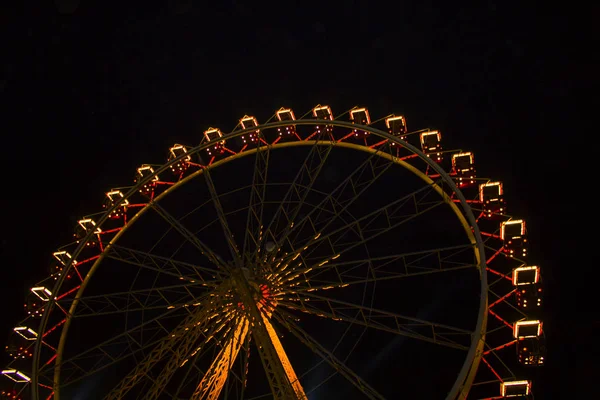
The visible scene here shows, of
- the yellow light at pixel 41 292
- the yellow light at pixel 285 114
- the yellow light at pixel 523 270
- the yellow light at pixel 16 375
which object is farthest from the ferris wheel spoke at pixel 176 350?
the yellow light at pixel 523 270

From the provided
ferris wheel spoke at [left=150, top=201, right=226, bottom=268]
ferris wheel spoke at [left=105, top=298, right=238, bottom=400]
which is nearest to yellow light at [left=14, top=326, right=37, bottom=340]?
ferris wheel spoke at [left=105, top=298, right=238, bottom=400]

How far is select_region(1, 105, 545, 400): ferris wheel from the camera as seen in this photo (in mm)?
12906

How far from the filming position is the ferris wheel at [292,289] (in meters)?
12.9

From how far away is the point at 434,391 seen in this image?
18219 mm

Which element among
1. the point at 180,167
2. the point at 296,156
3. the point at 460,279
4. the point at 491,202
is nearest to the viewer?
the point at 491,202

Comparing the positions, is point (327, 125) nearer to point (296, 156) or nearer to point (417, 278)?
point (296, 156)

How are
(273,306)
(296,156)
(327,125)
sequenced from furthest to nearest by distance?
(296,156) → (327,125) → (273,306)

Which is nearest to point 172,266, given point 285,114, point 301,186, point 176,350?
point 176,350

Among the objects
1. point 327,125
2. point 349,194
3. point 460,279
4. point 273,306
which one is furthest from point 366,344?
point 327,125

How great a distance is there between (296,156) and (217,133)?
3634mm

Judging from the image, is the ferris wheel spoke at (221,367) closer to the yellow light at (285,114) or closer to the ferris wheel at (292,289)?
the ferris wheel at (292,289)

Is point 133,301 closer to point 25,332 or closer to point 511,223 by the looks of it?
point 25,332

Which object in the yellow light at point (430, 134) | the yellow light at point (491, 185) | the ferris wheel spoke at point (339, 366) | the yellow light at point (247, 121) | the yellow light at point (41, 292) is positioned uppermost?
the yellow light at point (247, 121)

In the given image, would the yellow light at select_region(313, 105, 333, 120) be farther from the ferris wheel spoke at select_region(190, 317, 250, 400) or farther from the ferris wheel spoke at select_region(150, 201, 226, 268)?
the ferris wheel spoke at select_region(190, 317, 250, 400)
